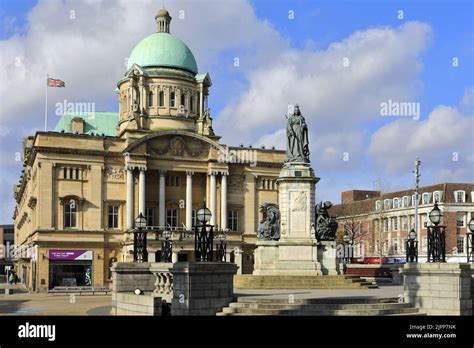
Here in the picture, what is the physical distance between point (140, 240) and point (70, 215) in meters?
45.8

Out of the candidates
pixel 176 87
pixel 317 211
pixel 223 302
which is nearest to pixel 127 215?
pixel 176 87

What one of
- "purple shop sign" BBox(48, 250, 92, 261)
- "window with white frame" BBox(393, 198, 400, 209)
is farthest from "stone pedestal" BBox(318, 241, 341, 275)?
"window with white frame" BBox(393, 198, 400, 209)

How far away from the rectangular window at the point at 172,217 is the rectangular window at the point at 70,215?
1125cm

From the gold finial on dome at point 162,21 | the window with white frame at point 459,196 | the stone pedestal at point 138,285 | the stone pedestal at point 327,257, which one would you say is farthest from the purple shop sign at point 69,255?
the window with white frame at point 459,196

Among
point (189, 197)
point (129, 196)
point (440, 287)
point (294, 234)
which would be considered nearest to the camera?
point (440, 287)

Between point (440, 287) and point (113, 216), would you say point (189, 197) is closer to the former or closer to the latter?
point (113, 216)

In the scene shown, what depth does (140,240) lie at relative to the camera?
36.1 m

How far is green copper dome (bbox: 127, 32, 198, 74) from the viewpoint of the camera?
92.2m

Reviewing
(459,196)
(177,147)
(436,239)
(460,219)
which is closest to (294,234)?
(436,239)

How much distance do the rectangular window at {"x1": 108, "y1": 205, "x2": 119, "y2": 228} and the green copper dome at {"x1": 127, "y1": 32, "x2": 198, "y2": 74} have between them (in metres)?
19.6

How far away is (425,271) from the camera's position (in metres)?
26.0
